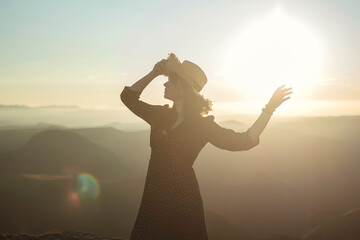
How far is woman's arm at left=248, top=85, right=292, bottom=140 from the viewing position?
397cm

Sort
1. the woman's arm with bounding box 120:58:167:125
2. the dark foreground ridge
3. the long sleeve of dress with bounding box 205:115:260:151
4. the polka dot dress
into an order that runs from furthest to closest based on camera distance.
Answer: the dark foreground ridge
the woman's arm with bounding box 120:58:167:125
the polka dot dress
the long sleeve of dress with bounding box 205:115:260:151

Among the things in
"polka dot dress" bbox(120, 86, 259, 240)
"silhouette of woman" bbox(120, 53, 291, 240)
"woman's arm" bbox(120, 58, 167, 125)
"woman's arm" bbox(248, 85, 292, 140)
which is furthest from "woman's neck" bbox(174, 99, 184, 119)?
"woman's arm" bbox(248, 85, 292, 140)

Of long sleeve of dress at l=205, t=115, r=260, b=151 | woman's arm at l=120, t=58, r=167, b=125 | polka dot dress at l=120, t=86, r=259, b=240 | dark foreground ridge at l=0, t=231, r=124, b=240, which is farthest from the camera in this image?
dark foreground ridge at l=0, t=231, r=124, b=240

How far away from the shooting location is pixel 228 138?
404 cm

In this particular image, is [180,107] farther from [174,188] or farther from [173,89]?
[174,188]

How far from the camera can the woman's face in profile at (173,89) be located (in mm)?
4086

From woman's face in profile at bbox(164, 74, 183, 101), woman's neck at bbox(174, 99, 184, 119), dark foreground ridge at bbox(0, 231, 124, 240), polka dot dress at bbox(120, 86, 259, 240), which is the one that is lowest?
dark foreground ridge at bbox(0, 231, 124, 240)

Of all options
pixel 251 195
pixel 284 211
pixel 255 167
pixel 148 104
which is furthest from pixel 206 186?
pixel 148 104

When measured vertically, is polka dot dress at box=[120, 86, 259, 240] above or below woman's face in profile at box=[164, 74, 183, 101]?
below

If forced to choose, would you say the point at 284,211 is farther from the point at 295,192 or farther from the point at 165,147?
the point at 165,147

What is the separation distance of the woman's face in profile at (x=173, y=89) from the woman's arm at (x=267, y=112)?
0.80m

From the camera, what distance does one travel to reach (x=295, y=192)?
15650 centimetres

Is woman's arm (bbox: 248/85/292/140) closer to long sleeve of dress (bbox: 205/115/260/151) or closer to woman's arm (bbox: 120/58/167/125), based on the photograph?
long sleeve of dress (bbox: 205/115/260/151)

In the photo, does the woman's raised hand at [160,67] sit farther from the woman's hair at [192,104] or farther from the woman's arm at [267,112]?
the woman's arm at [267,112]
